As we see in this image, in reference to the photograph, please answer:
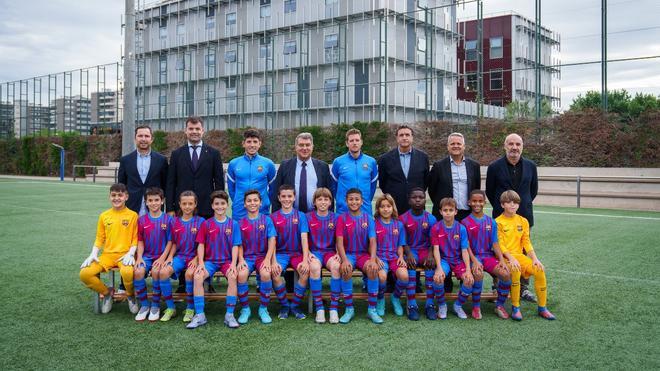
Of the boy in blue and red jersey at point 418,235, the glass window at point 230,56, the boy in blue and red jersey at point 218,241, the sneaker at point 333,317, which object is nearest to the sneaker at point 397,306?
the boy in blue and red jersey at point 418,235

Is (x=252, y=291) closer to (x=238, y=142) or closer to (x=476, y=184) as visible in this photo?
(x=476, y=184)

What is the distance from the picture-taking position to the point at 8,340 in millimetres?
4152

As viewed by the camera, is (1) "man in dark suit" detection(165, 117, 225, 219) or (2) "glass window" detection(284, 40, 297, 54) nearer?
(1) "man in dark suit" detection(165, 117, 225, 219)

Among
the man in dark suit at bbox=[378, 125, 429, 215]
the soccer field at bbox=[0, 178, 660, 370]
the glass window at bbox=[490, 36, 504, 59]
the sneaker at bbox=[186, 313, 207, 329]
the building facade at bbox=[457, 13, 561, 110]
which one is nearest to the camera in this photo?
the soccer field at bbox=[0, 178, 660, 370]

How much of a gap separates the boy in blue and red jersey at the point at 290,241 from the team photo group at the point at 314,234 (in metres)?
0.01

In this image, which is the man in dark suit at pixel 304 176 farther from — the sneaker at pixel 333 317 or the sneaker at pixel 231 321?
the sneaker at pixel 231 321

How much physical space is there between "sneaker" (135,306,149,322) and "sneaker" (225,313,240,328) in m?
0.80

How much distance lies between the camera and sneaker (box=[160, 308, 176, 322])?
15.6 ft

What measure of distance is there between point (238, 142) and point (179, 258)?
68.8 ft

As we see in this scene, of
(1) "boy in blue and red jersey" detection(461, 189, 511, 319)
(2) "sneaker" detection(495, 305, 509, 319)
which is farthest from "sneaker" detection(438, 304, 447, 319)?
(2) "sneaker" detection(495, 305, 509, 319)

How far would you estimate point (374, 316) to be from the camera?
4773mm

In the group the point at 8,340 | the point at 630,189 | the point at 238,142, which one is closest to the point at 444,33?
the point at 238,142

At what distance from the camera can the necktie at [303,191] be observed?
18.4 ft

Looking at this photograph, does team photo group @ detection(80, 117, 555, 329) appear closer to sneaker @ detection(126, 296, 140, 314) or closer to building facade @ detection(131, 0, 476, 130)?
sneaker @ detection(126, 296, 140, 314)
